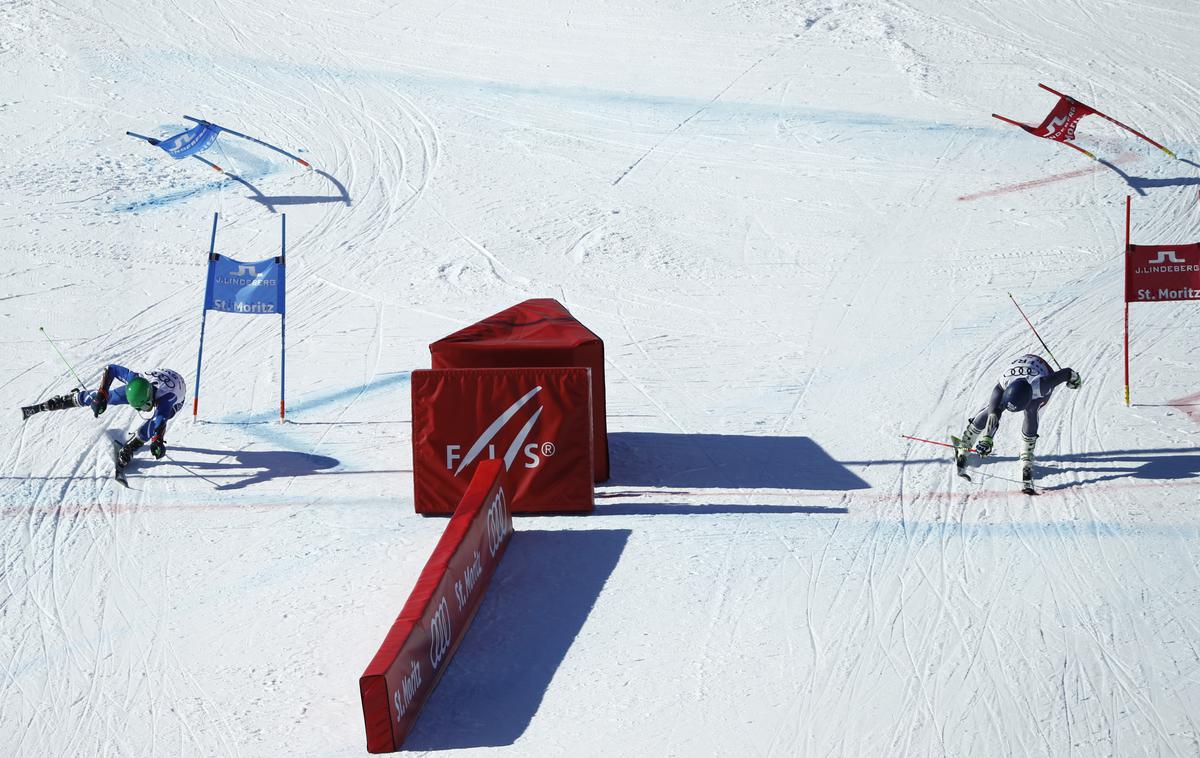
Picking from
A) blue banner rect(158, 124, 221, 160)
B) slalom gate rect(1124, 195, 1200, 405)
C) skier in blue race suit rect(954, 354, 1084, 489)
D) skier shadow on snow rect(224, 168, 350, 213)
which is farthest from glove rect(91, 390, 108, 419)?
slalom gate rect(1124, 195, 1200, 405)

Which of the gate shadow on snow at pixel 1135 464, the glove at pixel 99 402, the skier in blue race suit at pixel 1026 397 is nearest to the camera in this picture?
the skier in blue race suit at pixel 1026 397

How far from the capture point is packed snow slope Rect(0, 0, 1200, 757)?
320 inches

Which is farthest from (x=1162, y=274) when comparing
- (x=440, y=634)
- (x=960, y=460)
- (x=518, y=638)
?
(x=440, y=634)

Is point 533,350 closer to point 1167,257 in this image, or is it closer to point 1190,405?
point 1167,257

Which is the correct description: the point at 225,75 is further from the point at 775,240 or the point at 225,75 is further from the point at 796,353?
the point at 796,353

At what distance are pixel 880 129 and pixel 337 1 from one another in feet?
32.8

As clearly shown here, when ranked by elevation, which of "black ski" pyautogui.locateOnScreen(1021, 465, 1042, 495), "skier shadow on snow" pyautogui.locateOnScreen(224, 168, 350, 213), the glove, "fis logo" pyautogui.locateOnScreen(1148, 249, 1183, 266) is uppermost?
"skier shadow on snow" pyautogui.locateOnScreen(224, 168, 350, 213)

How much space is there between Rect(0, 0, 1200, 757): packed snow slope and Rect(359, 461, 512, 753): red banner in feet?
0.79

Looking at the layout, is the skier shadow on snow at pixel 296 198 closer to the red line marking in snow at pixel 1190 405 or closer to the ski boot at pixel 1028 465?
the ski boot at pixel 1028 465

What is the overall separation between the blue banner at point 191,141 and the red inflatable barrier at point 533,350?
26.3 feet

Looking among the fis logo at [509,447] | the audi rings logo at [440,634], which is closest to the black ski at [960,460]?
the fis logo at [509,447]

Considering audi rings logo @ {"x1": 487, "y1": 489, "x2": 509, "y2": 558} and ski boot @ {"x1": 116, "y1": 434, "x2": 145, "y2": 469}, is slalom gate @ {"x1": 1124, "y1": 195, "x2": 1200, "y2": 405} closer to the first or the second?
audi rings logo @ {"x1": 487, "y1": 489, "x2": 509, "y2": 558}

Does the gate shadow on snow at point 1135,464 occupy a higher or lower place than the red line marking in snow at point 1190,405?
lower

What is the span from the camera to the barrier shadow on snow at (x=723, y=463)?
1115 centimetres
